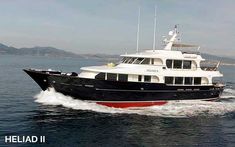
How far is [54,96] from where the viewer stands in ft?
88.2

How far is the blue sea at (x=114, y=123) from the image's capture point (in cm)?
1877

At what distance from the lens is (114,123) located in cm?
2197

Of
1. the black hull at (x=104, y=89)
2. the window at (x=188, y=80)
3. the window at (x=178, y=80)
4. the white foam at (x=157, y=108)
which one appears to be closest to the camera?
the white foam at (x=157, y=108)

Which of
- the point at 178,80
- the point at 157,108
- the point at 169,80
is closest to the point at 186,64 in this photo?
the point at 178,80

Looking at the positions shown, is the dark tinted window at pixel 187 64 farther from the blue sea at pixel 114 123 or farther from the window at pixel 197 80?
the blue sea at pixel 114 123

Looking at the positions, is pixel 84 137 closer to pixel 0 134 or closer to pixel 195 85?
pixel 0 134

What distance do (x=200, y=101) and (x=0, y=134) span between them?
57.6 ft

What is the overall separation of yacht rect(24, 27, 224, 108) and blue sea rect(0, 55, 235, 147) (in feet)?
2.34

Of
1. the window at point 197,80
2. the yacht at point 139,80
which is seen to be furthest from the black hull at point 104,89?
the window at point 197,80

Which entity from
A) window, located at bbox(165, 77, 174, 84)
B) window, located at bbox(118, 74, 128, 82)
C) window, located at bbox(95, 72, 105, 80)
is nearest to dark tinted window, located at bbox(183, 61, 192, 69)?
window, located at bbox(165, 77, 174, 84)

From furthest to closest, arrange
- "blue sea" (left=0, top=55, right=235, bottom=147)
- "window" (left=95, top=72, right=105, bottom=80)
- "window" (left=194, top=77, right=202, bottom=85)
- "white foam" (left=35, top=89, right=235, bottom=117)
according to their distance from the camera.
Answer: "window" (left=194, top=77, right=202, bottom=85) < "window" (left=95, top=72, right=105, bottom=80) < "white foam" (left=35, top=89, right=235, bottom=117) < "blue sea" (left=0, top=55, right=235, bottom=147)

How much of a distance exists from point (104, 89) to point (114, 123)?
454 centimetres

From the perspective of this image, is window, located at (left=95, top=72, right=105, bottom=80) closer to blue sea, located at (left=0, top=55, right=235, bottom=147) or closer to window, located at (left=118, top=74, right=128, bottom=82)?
window, located at (left=118, top=74, right=128, bottom=82)

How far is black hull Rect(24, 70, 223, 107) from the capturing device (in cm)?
2577
